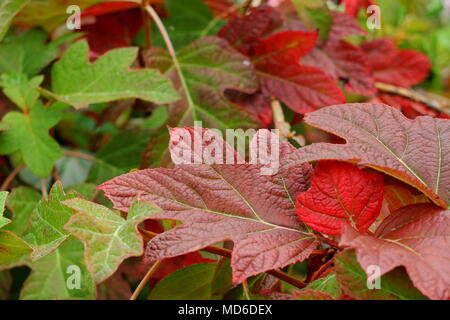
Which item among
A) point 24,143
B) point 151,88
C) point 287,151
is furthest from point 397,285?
point 24,143

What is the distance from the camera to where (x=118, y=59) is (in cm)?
82

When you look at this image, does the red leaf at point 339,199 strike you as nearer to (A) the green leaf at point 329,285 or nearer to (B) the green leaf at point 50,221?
(A) the green leaf at point 329,285

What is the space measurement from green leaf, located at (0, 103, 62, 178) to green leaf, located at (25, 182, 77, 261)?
210 millimetres

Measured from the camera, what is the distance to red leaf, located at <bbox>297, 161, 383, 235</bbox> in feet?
Result: 1.72

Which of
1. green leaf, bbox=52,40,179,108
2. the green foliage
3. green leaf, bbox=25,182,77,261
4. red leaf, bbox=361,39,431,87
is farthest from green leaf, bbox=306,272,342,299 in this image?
red leaf, bbox=361,39,431,87

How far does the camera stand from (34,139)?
0.80 metres

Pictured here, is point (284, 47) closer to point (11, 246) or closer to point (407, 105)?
point (407, 105)

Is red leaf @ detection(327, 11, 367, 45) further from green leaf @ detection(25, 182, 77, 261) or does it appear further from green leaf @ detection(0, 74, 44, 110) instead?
green leaf @ detection(25, 182, 77, 261)

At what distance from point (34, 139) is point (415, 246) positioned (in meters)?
0.56

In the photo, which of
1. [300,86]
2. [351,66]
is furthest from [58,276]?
[351,66]

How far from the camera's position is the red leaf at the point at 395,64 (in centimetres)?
113

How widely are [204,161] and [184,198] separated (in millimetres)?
46

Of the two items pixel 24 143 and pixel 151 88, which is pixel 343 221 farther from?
pixel 24 143
